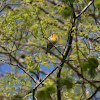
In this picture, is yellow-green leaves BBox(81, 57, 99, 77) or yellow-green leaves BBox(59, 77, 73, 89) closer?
yellow-green leaves BBox(59, 77, 73, 89)

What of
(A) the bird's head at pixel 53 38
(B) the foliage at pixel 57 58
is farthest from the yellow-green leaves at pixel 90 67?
(A) the bird's head at pixel 53 38

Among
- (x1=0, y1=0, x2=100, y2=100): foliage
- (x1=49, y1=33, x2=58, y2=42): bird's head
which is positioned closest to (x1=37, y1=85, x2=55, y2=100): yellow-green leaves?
(x1=0, y1=0, x2=100, y2=100): foliage

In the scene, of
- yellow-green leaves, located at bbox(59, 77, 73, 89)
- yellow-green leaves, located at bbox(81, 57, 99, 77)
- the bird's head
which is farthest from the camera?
the bird's head

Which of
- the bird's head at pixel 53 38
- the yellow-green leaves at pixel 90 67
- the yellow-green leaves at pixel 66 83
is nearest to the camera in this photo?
the yellow-green leaves at pixel 66 83

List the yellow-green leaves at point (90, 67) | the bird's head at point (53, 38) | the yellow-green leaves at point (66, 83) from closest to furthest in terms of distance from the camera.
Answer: the yellow-green leaves at point (66, 83) < the yellow-green leaves at point (90, 67) < the bird's head at point (53, 38)

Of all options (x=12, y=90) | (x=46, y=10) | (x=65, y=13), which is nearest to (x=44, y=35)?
(x=12, y=90)

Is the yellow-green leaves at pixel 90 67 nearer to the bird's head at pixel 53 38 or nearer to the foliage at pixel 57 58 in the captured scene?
the foliage at pixel 57 58

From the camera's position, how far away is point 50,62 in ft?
14.7

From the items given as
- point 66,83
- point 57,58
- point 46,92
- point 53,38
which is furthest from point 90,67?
point 53,38

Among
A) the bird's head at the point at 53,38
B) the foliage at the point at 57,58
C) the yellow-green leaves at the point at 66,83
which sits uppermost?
the bird's head at the point at 53,38

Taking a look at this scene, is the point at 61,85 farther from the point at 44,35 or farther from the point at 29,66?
the point at 44,35

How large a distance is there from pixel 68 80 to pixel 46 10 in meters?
7.90

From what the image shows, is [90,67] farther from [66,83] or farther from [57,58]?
[57,58]

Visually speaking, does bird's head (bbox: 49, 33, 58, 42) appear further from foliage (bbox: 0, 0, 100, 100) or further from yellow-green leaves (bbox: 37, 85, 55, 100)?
yellow-green leaves (bbox: 37, 85, 55, 100)
